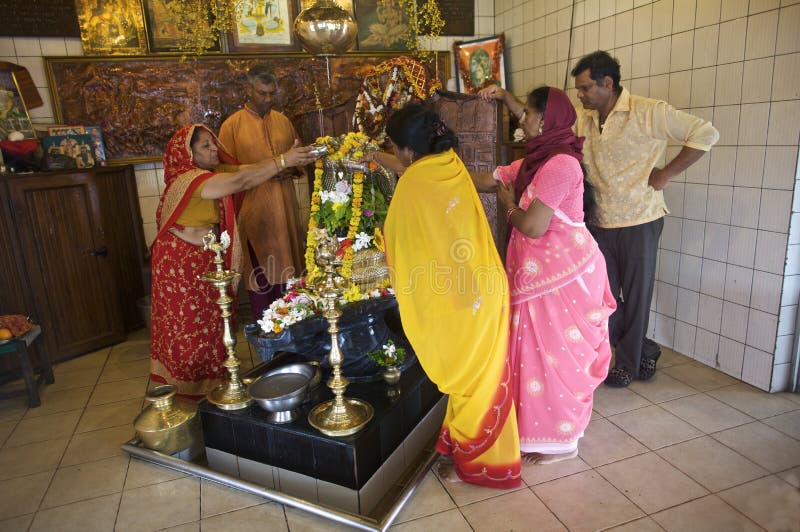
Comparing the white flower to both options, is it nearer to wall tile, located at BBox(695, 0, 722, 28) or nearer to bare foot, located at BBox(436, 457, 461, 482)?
bare foot, located at BBox(436, 457, 461, 482)

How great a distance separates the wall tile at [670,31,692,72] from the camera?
10.8 ft

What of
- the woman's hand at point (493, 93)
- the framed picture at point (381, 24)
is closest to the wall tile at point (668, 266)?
the woman's hand at point (493, 93)

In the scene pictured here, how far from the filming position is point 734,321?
Result: 128 inches

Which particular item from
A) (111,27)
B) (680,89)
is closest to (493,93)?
(680,89)

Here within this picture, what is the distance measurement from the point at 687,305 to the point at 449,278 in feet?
7.36

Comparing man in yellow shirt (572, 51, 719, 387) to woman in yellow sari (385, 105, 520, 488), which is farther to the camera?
man in yellow shirt (572, 51, 719, 387)

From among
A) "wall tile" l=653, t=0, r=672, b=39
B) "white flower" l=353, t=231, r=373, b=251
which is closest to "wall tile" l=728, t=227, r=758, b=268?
"wall tile" l=653, t=0, r=672, b=39

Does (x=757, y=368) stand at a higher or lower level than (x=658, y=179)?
lower

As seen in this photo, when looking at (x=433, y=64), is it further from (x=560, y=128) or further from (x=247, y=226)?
(x=560, y=128)

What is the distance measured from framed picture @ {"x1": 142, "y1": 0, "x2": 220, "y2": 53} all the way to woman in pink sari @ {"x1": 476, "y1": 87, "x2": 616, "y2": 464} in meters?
3.38

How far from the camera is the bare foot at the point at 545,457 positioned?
99.9 inches

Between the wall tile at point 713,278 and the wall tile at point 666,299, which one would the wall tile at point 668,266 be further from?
the wall tile at point 713,278

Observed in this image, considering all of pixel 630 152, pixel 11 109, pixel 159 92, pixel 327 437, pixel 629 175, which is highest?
pixel 159 92

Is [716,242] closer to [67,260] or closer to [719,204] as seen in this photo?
[719,204]
